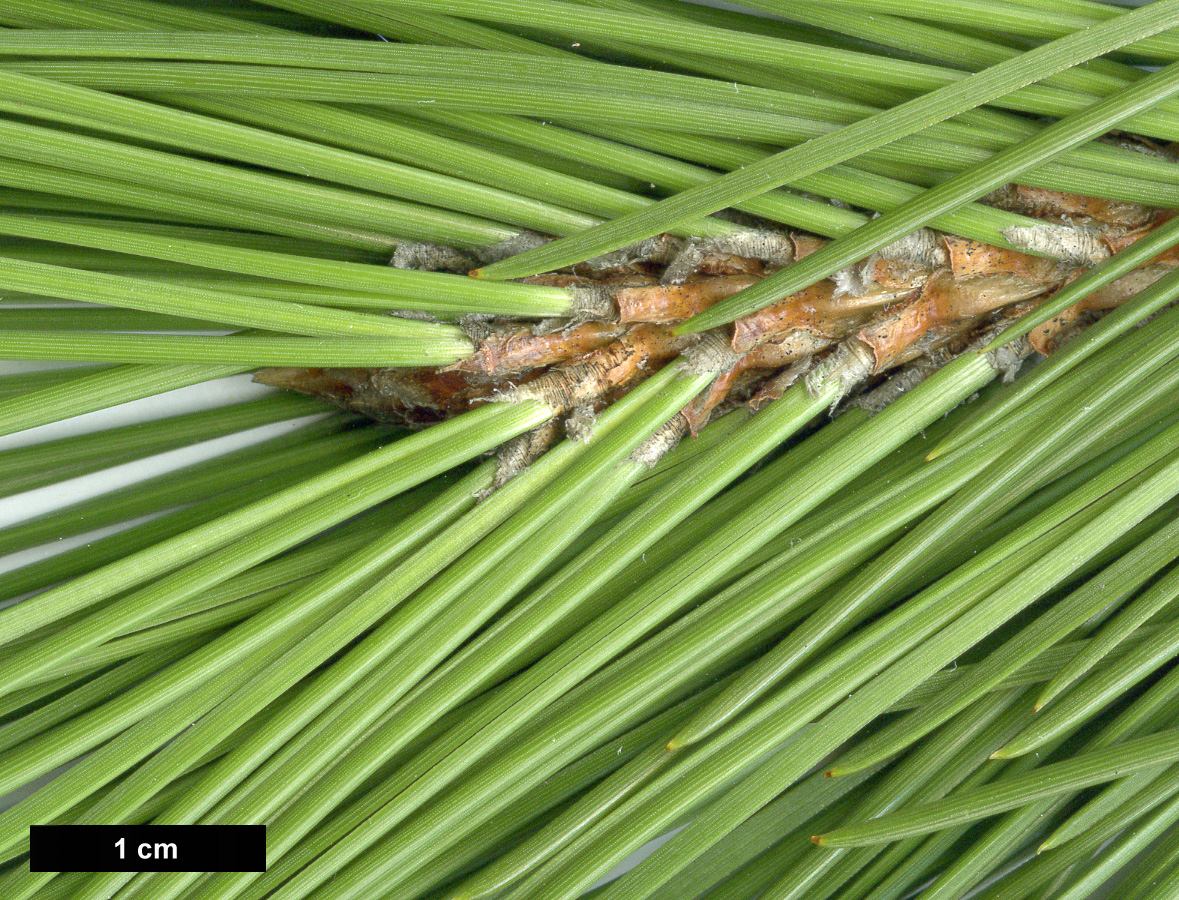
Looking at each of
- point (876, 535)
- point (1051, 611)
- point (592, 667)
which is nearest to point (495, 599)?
point (592, 667)

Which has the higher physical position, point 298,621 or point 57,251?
point 57,251

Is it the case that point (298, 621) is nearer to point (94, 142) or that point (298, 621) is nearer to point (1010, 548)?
point (94, 142)

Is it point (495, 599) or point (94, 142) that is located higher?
point (94, 142)

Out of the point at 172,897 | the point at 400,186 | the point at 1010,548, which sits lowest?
the point at 172,897

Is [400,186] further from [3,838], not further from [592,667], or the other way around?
[3,838]

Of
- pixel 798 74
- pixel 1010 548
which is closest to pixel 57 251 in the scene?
pixel 798 74

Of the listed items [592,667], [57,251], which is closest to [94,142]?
[57,251]
